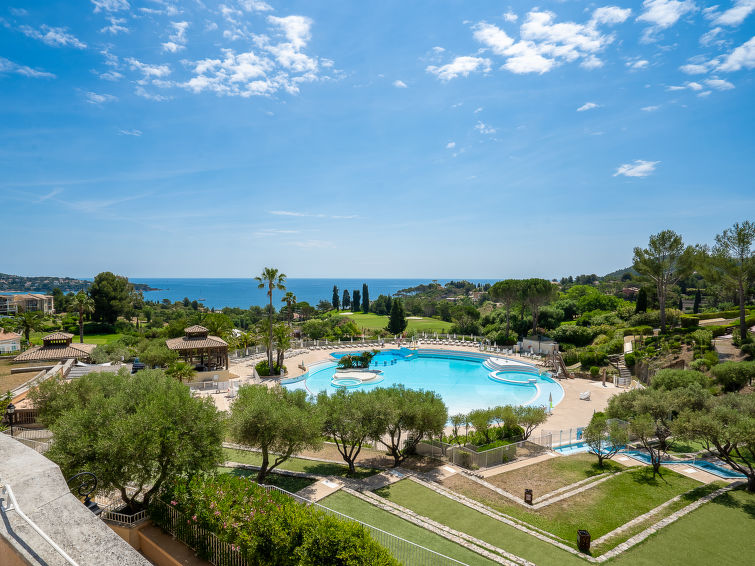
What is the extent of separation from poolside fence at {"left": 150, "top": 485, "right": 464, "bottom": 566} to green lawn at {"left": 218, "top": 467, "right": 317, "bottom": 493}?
4.26 metres

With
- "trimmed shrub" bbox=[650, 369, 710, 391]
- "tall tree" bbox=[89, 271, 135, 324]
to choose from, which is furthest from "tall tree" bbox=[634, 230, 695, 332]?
"tall tree" bbox=[89, 271, 135, 324]

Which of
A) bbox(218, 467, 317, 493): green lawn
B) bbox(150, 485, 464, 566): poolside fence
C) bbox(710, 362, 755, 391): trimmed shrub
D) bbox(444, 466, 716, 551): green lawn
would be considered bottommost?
bbox(444, 466, 716, 551): green lawn

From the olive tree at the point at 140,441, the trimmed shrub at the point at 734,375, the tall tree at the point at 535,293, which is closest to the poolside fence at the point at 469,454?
the olive tree at the point at 140,441

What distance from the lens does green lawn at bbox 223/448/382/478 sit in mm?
14898

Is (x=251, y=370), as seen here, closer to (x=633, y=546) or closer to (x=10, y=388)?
(x=10, y=388)

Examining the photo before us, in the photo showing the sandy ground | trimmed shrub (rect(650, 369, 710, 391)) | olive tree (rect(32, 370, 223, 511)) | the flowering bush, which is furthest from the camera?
the sandy ground

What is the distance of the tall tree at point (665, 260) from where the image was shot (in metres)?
35.3

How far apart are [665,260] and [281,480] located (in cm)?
3779

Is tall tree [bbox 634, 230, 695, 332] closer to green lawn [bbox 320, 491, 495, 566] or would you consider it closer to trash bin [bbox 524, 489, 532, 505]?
trash bin [bbox 524, 489, 532, 505]

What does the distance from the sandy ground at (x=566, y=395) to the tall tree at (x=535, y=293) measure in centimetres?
835

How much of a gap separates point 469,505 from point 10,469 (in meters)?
11.0

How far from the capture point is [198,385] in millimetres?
27812

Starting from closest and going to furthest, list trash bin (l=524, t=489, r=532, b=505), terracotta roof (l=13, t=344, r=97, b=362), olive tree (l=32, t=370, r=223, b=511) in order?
1. olive tree (l=32, t=370, r=223, b=511)
2. trash bin (l=524, t=489, r=532, b=505)
3. terracotta roof (l=13, t=344, r=97, b=362)

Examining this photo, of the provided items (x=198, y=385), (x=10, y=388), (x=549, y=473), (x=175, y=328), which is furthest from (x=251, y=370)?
(x=549, y=473)
